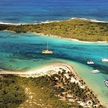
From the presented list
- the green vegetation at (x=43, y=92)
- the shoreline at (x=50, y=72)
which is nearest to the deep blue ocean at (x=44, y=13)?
the shoreline at (x=50, y=72)

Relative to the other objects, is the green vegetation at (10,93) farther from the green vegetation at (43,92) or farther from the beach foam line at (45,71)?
the beach foam line at (45,71)

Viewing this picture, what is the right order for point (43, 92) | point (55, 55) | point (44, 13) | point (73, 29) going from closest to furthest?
1. point (43, 92)
2. point (55, 55)
3. point (73, 29)
4. point (44, 13)

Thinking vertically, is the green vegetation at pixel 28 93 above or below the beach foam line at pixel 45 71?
below

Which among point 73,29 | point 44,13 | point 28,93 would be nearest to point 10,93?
point 28,93

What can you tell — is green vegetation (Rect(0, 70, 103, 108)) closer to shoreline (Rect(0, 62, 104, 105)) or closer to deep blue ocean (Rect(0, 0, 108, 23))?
shoreline (Rect(0, 62, 104, 105))

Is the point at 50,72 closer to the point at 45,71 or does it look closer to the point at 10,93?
the point at 45,71

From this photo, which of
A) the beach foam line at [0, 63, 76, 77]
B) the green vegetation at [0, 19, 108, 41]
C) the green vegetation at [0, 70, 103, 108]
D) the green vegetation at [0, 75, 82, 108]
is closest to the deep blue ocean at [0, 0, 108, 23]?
the green vegetation at [0, 19, 108, 41]
